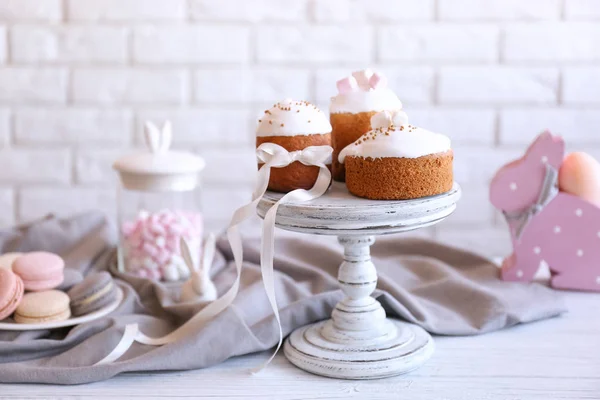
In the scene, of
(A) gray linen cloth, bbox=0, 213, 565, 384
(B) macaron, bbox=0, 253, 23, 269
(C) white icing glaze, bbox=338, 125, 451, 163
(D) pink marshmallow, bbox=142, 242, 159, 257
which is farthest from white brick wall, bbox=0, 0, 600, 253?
(C) white icing glaze, bbox=338, 125, 451, 163

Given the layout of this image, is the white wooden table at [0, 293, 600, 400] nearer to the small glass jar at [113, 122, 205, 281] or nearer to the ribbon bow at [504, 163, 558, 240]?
the ribbon bow at [504, 163, 558, 240]

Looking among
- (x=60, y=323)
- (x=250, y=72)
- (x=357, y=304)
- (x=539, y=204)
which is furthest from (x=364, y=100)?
(x=250, y=72)

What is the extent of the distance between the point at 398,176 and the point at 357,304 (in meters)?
0.19

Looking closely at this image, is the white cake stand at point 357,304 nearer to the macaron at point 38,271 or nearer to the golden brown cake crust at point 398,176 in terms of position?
the golden brown cake crust at point 398,176

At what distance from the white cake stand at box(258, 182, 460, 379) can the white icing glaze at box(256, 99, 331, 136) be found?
78 mm

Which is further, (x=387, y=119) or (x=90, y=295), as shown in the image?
(x=90, y=295)

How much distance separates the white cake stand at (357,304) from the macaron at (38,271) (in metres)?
0.33

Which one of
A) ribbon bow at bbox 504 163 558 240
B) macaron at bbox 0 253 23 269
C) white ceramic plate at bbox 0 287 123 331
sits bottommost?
white ceramic plate at bbox 0 287 123 331

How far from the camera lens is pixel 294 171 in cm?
97

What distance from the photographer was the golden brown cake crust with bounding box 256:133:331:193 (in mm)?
971

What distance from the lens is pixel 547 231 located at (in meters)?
1.25

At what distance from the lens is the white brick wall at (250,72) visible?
178cm

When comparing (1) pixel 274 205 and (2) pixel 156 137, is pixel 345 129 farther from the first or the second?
(2) pixel 156 137

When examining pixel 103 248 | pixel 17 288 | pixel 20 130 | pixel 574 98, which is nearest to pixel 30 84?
pixel 20 130
